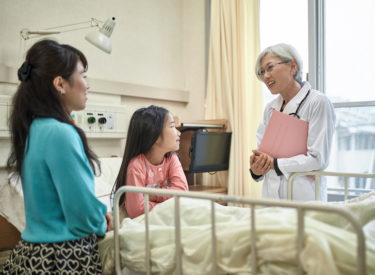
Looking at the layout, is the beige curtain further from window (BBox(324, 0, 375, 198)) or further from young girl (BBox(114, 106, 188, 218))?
young girl (BBox(114, 106, 188, 218))

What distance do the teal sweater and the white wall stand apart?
4.68 feet

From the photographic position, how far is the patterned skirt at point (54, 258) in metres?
1.18

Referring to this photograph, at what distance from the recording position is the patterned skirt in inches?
46.6

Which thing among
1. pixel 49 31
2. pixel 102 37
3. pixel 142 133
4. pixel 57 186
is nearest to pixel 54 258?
pixel 57 186

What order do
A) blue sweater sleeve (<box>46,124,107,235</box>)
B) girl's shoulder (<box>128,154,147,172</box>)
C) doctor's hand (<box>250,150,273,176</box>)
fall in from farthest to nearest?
doctor's hand (<box>250,150,273,176</box>)
girl's shoulder (<box>128,154,147,172</box>)
blue sweater sleeve (<box>46,124,107,235</box>)

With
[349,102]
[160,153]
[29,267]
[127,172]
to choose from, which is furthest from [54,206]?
[349,102]

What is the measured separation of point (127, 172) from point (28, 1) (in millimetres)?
1704

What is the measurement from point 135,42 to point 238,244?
265 cm

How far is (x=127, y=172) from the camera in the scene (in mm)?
1761

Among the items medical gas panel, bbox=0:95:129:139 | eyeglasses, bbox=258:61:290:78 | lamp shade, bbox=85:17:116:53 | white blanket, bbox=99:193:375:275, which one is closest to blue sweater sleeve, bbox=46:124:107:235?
white blanket, bbox=99:193:375:275

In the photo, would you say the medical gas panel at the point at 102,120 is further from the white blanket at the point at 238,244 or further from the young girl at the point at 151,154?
the white blanket at the point at 238,244

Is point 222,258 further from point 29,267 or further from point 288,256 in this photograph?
point 29,267

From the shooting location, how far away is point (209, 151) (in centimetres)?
310

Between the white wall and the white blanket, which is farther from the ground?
the white wall
